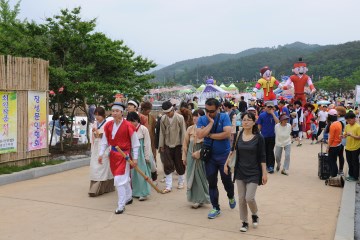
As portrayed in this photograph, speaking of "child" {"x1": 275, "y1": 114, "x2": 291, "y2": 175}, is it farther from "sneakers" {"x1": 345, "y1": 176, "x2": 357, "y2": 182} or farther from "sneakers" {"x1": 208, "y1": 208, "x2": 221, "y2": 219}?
"sneakers" {"x1": 208, "y1": 208, "x2": 221, "y2": 219}

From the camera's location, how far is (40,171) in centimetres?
845

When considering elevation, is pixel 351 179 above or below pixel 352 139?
below

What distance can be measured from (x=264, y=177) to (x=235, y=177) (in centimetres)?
39

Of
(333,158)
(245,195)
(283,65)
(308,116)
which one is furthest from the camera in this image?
(283,65)

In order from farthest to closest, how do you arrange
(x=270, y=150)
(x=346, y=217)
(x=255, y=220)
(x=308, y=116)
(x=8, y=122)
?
(x=308, y=116), (x=270, y=150), (x=8, y=122), (x=346, y=217), (x=255, y=220)

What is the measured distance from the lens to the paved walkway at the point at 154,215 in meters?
4.79

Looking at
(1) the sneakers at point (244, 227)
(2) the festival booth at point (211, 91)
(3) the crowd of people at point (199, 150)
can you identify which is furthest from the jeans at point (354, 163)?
(2) the festival booth at point (211, 91)

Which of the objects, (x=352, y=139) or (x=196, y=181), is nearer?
(x=196, y=181)

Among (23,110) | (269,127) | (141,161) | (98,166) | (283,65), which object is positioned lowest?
(98,166)

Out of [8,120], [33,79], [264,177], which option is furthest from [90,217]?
[33,79]

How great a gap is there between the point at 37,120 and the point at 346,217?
22.6 ft

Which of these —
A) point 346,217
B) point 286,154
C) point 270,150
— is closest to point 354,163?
point 286,154

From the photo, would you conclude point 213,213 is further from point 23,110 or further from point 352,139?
point 23,110

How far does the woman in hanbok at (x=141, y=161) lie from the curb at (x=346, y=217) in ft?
10.1
